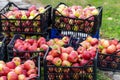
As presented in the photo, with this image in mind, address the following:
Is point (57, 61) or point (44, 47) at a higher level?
point (44, 47)

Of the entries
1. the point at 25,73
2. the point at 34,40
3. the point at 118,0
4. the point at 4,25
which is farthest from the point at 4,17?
the point at 118,0

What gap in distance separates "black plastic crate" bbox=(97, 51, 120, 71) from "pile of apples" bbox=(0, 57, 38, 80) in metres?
1.23

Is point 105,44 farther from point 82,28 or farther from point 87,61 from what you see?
point 87,61

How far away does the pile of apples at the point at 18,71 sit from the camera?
4657 millimetres

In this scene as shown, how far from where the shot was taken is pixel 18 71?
4.72 meters

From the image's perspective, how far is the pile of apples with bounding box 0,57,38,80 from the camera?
4.66 meters

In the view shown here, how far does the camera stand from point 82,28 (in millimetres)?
6133

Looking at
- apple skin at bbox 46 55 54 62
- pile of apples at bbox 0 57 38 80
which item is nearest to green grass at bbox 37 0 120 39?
apple skin at bbox 46 55 54 62

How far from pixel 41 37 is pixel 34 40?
179mm

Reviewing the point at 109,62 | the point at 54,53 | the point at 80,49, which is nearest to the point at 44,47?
the point at 54,53

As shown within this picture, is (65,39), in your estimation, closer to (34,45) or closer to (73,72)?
(34,45)

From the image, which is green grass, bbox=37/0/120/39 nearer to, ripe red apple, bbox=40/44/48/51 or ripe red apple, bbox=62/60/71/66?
ripe red apple, bbox=40/44/48/51

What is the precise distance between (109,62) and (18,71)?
1.61 meters

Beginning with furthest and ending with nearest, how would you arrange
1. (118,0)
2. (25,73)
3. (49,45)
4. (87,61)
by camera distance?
(118,0) → (49,45) → (87,61) → (25,73)
